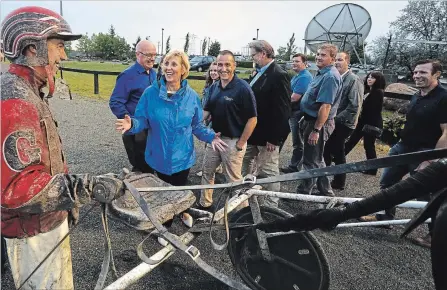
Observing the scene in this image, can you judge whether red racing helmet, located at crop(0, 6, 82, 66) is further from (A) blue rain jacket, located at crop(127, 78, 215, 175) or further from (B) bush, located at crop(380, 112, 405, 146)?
(B) bush, located at crop(380, 112, 405, 146)

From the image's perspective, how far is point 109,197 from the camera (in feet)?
5.06

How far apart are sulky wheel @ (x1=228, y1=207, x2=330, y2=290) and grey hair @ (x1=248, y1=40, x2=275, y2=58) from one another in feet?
7.00

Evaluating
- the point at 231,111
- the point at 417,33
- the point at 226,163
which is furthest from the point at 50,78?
the point at 417,33

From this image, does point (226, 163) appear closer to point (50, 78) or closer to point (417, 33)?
point (50, 78)

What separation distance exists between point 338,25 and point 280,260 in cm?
1103

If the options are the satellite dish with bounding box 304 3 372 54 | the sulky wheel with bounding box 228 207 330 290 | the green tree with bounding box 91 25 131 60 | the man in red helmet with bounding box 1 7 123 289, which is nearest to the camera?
the man in red helmet with bounding box 1 7 123 289

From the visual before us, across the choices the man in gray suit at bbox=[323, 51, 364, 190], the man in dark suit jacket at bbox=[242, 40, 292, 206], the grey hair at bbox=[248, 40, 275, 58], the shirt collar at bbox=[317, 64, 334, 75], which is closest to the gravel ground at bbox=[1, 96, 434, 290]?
the man in dark suit jacket at bbox=[242, 40, 292, 206]


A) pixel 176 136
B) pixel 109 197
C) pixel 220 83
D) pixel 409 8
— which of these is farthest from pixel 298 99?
pixel 409 8

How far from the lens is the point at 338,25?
37.4 feet

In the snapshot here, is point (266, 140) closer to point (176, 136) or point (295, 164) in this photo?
point (176, 136)

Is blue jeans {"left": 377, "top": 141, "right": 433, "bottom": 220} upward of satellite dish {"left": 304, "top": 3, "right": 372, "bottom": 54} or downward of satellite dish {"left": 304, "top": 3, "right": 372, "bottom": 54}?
downward

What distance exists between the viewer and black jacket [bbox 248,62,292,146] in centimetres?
383

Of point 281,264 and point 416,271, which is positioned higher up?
point 281,264

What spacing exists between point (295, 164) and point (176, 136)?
2997 millimetres
